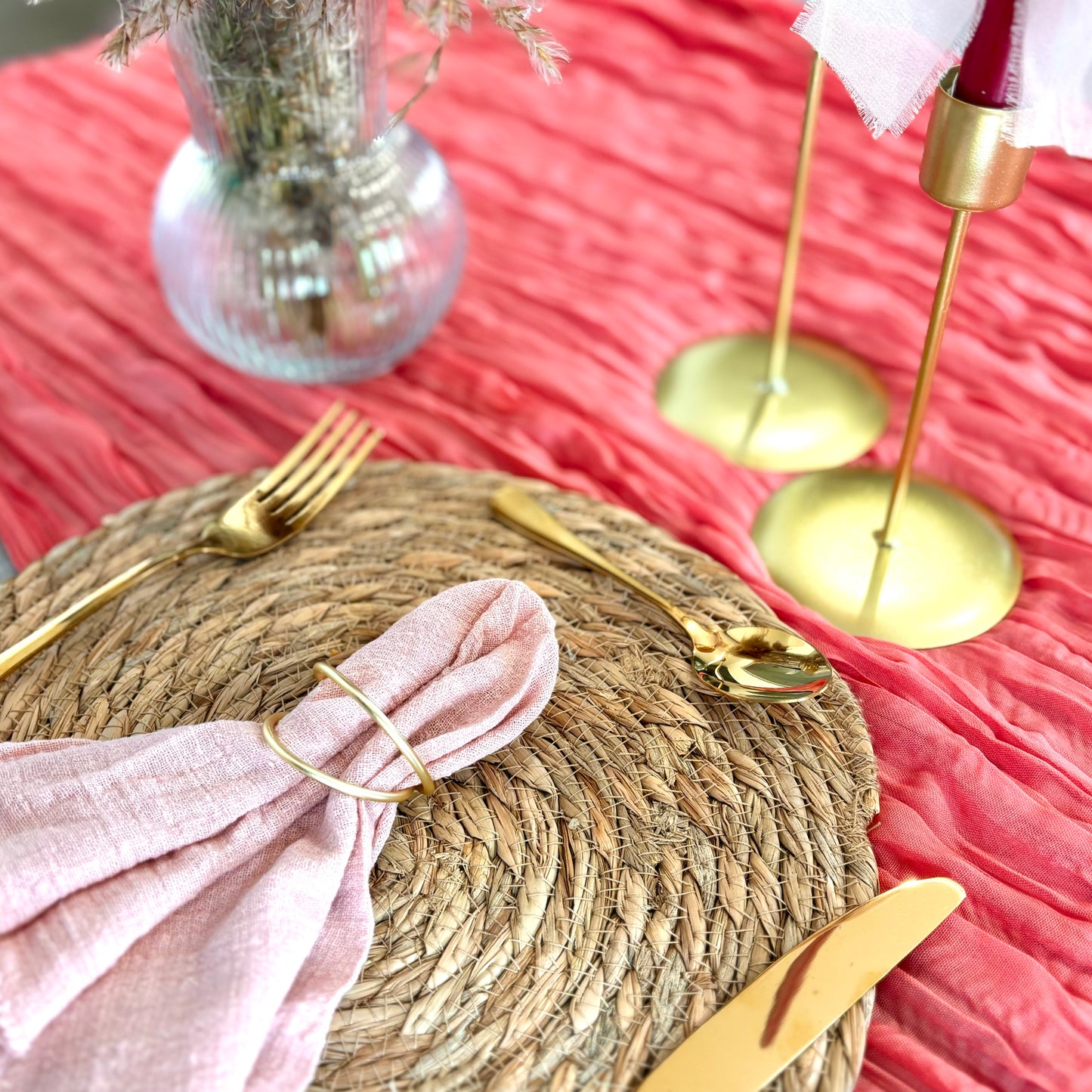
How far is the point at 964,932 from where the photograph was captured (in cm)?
54

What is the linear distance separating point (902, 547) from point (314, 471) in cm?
36

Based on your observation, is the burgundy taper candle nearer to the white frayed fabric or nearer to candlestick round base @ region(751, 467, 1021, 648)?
the white frayed fabric

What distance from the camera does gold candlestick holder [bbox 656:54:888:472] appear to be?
81cm

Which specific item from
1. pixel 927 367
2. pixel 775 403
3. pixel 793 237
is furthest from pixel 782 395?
pixel 927 367

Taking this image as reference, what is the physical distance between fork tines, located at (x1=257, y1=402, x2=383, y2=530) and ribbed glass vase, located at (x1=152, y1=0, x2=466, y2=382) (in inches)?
3.0

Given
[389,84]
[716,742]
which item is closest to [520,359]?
[389,84]

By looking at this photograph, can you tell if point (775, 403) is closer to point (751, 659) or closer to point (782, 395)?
point (782, 395)

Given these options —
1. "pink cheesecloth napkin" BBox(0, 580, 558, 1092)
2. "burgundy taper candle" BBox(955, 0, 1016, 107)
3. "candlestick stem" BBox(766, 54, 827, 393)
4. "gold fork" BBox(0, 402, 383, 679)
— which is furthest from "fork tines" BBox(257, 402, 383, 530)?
"burgundy taper candle" BBox(955, 0, 1016, 107)

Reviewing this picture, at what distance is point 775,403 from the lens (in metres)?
0.85

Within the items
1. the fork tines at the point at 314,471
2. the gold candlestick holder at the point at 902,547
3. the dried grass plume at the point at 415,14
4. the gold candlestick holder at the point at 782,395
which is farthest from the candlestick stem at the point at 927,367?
the fork tines at the point at 314,471

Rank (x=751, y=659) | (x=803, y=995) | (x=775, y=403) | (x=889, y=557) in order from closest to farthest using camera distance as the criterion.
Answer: (x=803, y=995), (x=751, y=659), (x=889, y=557), (x=775, y=403)

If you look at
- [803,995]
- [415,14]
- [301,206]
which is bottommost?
[803,995]

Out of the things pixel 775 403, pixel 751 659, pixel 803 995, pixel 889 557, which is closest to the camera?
pixel 803 995

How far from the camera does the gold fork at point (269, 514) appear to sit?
0.64 metres
